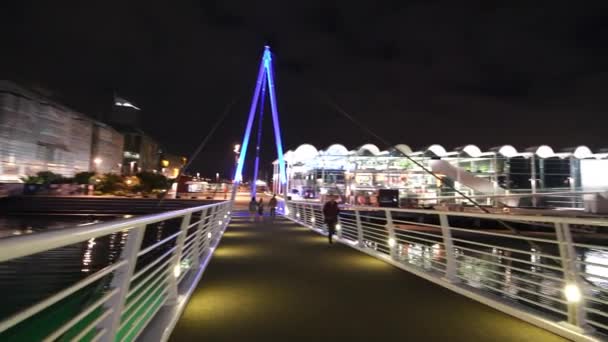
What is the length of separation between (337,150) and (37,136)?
32253 millimetres

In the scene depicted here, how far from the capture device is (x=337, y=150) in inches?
1522

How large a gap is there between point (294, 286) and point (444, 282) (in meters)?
2.14

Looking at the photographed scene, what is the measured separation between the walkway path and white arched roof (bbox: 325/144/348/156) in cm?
3038

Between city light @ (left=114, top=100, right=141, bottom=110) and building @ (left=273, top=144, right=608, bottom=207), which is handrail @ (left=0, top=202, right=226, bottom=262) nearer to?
building @ (left=273, top=144, right=608, bottom=207)

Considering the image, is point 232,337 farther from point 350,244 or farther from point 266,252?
point 350,244

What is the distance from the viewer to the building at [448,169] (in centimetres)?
3672

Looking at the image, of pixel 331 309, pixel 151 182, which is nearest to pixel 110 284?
pixel 331 309

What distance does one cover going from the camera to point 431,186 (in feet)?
126

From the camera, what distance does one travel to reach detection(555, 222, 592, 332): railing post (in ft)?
13.0

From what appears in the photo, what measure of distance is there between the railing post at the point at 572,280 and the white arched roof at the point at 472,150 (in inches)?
1426

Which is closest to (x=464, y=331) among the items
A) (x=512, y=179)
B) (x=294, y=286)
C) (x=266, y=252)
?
(x=294, y=286)

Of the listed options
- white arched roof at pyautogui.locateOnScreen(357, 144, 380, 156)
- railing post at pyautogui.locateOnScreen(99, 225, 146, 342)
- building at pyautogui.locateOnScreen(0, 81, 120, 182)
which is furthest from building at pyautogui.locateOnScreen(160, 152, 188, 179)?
railing post at pyautogui.locateOnScreen(99, 225, 146, 342)

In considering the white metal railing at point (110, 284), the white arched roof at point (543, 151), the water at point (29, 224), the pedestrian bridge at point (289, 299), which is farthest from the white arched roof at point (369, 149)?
the white metal railing at point (110, 284)

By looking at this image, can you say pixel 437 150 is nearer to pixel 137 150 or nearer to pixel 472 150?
pixel 472 150
